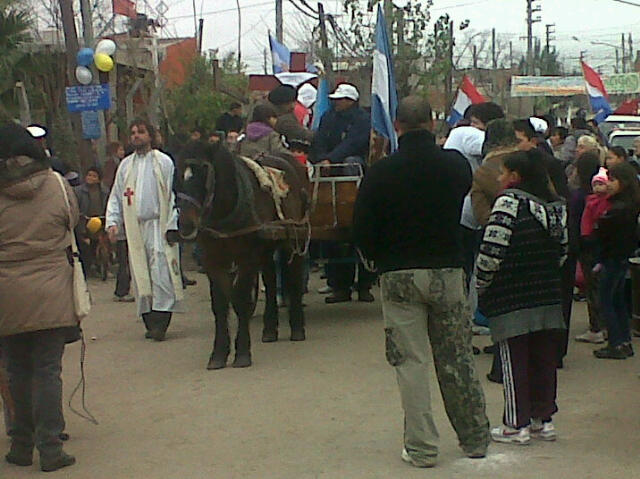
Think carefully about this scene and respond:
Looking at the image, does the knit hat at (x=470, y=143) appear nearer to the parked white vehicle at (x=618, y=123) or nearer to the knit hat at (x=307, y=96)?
the knit hat at (x=307, y=96)

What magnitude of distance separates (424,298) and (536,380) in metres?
1.03

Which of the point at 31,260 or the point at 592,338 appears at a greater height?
the point at 31,260

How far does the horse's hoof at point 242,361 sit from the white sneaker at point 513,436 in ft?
9.40

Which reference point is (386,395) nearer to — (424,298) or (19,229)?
(424,298)

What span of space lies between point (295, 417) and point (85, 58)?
12.1 m

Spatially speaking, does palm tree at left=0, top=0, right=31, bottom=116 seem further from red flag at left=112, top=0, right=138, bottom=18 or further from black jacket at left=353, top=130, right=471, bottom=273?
black jacket at left=353, top=130, right=471, bottom=273

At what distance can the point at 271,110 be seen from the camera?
1069cm

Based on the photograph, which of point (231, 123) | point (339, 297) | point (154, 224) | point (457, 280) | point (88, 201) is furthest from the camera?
point (88, 201)

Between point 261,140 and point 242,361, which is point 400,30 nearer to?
point 261,140

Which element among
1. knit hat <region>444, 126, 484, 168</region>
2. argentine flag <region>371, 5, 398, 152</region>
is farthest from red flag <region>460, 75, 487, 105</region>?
knit hat <region>444, 126, 484, 168</region>

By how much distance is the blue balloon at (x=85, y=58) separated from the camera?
17.9 meters

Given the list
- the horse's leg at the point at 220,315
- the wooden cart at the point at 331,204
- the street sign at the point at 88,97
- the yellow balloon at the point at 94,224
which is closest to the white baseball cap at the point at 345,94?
the wooden cart at the point at 331,204

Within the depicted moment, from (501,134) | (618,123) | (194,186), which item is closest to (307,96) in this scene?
(194,186)

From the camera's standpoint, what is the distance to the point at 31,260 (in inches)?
241
